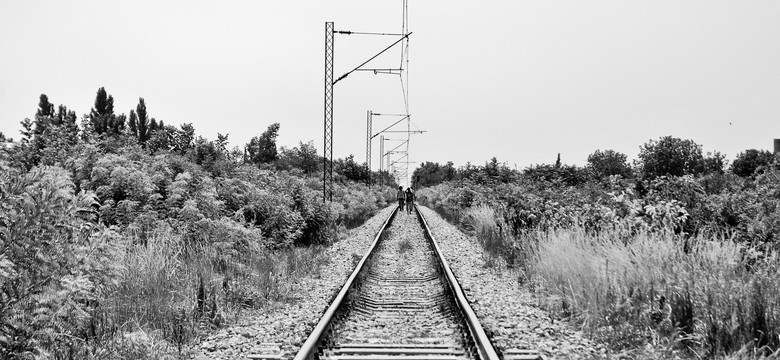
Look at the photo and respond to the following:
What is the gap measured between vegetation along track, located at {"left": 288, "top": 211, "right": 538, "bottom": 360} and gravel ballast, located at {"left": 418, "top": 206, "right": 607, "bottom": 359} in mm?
263

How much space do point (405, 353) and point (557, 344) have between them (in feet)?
5.19

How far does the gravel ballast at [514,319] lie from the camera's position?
17.9 feet

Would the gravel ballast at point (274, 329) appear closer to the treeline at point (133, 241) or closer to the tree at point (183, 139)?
the treeline at point (133, 241)

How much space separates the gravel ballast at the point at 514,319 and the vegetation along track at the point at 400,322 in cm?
26

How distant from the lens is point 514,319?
6.73 m

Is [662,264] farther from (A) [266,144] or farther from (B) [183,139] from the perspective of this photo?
(A) [266,144]

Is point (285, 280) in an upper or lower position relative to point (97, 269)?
lower

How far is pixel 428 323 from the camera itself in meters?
6.66

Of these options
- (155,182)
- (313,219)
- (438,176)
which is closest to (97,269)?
(155,182)

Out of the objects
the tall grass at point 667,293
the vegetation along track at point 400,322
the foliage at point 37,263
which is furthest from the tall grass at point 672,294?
the foliage at point 37,263

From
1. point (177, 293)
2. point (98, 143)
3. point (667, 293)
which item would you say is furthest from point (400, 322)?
point (98, 143)

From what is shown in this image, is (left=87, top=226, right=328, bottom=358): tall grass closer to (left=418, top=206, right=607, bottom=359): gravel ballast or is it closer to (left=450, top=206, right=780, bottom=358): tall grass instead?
(left=418, top=206, right=607, bottom=359): gravel ballast

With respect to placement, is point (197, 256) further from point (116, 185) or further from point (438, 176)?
point (438, 176)

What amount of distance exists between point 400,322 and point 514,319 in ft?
4.54
